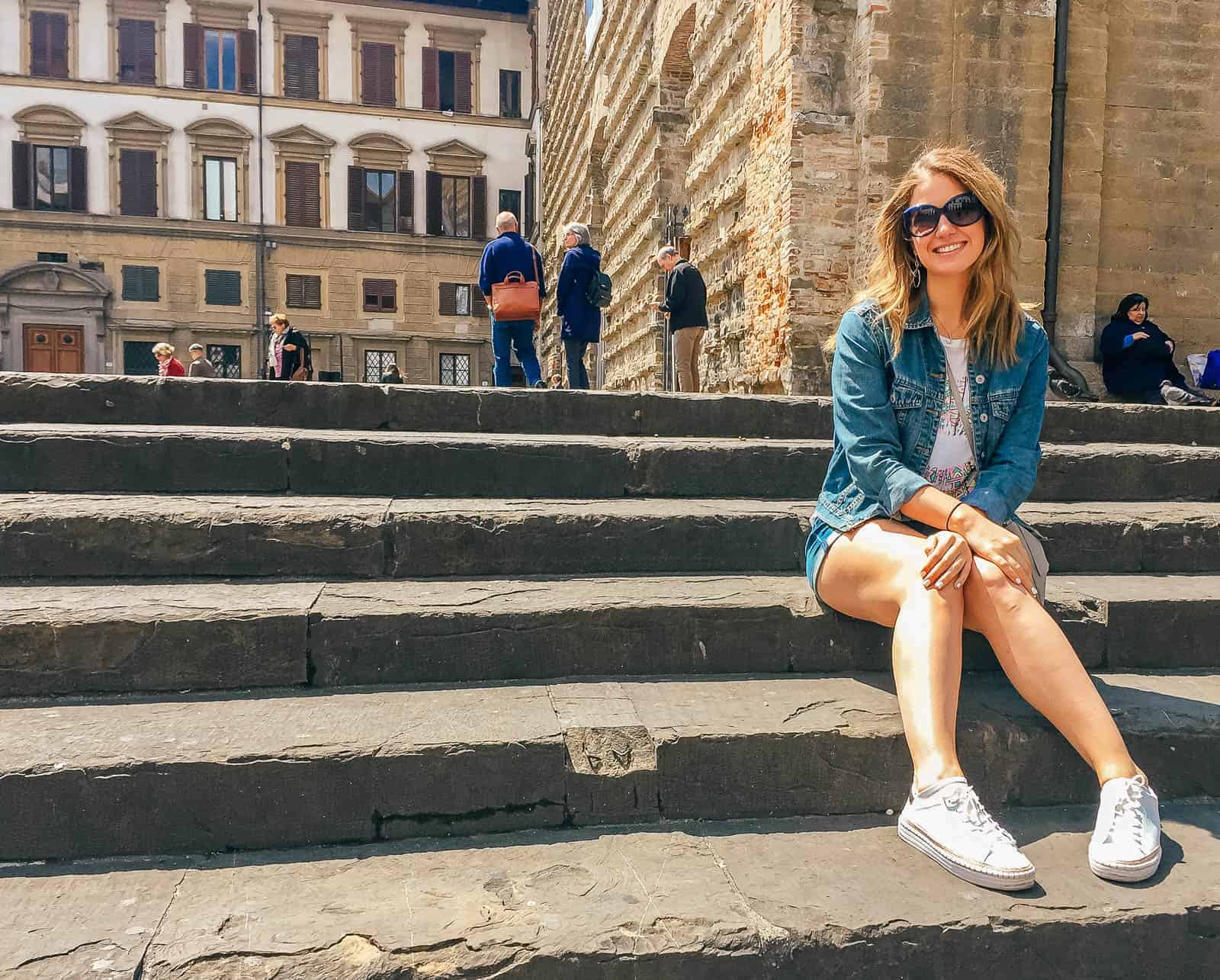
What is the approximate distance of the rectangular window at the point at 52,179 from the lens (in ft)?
98.0

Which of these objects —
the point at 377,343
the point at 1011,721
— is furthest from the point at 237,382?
the point at 377,343

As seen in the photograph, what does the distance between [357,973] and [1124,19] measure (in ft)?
30.6

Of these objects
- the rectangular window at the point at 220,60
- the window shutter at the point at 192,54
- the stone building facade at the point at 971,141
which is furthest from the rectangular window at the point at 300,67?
the stone building facade at the point at 971,141

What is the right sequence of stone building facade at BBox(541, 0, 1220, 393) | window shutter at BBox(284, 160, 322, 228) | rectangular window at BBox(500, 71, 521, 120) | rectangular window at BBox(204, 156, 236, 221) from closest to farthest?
stone building facade at BBox(541, 0, 1220, 393)
rectangular window at BBox(204, 156, 236, 221)
window shutter at BBox(284, 160, 322, 228)
rectangular window at BBox(500, 71, 521, 120)

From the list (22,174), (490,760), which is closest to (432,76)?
(22,174)

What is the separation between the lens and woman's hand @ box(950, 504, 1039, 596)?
235 cm

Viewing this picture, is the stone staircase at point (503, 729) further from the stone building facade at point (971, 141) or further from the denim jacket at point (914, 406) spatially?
the stone building facade at point (971, 141)

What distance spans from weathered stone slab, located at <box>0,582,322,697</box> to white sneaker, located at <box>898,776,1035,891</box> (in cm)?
173

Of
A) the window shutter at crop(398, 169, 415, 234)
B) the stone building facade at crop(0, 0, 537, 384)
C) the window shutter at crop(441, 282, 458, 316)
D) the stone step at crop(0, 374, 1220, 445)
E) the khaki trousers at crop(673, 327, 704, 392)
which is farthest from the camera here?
the window shutter at crop(398, 169, 415, 234)

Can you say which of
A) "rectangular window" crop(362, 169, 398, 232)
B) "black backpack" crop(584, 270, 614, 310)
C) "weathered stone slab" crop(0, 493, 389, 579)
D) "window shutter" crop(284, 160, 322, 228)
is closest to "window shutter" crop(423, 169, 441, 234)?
"rectangular window" crop(362, 169, 398, 232)

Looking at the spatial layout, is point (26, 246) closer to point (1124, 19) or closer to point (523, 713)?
point (1124, 19)

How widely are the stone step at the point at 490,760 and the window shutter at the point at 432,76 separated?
34.1m

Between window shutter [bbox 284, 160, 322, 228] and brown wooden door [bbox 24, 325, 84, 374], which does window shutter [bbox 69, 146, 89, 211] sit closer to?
brown wooden door [bbox 24, 325, 84, 374]

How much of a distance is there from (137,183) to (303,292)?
6615 millimetres
